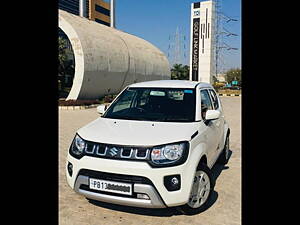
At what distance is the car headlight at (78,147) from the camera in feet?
10.8

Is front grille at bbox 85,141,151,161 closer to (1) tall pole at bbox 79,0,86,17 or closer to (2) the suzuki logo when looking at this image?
(2) the suzuki logo

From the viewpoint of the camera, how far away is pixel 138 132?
10.9 ft

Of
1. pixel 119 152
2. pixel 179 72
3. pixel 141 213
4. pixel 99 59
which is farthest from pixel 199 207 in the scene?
pixel 179 72

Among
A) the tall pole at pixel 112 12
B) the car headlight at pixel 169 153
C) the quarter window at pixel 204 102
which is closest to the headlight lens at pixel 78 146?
the car headlight at pixel 169 153

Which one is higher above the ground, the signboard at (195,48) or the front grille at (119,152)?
the signboard at (195,48)

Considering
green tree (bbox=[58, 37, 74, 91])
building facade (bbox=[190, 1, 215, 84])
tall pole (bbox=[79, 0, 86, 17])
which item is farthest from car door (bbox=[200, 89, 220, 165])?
tall pole (bbox=[79, 0, 86, 17])

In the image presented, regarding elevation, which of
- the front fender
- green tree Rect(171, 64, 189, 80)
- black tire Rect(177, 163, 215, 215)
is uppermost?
green tree Rect(171, 64, 189, 80)

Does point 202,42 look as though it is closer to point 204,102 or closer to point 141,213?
point 204,102

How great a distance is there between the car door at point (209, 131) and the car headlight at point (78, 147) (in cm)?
163

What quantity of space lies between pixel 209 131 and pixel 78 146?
1.86m

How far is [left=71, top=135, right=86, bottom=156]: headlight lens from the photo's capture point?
3318mm

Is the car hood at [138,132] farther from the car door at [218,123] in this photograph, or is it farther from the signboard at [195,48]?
the signboard at [195,48]
